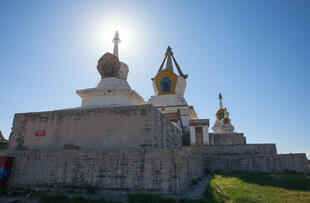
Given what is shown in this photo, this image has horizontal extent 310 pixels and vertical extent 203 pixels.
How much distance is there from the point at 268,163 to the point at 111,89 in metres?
11.3

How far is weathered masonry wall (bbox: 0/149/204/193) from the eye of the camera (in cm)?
739

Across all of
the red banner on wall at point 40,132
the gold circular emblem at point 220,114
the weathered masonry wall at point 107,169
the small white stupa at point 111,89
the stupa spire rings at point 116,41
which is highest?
the stupa spire rings at point 116,41

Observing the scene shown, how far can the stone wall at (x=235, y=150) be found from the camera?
16.0 metres

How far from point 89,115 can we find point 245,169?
401 inches

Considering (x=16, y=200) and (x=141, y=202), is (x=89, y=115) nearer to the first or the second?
(x=16, y=200)

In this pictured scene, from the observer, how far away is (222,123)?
102 ft

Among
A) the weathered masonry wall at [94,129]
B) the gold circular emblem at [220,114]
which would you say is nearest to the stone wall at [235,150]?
the weathered masonry wall at [94,129]

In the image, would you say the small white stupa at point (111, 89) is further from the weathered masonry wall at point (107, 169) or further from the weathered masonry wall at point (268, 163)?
the weathered masonry wall at point (268, 163)

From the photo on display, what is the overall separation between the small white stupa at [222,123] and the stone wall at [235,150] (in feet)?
42.3

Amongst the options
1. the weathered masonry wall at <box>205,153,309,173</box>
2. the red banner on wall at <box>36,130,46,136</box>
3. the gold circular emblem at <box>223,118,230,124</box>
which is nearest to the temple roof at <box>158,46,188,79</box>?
the gold circular emblem at <box>223,118,230,124</box>

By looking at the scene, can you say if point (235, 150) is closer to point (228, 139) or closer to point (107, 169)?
point (228, 139)

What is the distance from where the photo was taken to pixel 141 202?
21.5ft

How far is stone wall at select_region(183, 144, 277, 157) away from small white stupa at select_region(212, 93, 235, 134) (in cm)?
1289

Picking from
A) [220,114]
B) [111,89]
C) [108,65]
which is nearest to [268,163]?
[111,89]
